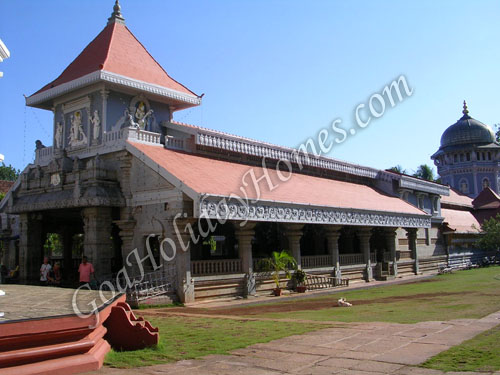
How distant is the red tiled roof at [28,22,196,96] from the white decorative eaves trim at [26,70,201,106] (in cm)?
29

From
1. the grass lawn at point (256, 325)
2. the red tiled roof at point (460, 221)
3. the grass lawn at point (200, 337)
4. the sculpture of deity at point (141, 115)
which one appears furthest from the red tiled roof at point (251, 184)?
the red tiled roof at point (460, 221)

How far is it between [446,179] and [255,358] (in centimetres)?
5773

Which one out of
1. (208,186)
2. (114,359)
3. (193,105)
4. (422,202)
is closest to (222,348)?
(114,359)

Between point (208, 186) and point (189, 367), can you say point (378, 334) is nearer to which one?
point (189, 367)

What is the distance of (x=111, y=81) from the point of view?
1911cm

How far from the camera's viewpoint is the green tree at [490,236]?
40.7 m

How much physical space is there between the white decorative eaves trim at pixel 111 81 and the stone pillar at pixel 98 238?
5154 mm

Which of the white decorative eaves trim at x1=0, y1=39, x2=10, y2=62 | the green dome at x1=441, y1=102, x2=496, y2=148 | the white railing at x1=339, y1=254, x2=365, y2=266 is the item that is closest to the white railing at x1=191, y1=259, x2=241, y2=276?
the white railing at x1=339, y1=254, x2=365, y2=266

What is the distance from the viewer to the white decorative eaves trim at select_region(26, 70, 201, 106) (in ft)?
62.4

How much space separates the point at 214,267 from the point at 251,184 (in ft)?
11.4

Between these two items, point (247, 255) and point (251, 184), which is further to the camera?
point (251, 184)

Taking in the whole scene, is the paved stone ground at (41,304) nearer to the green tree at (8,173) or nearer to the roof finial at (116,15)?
the roof finial at (116,15)

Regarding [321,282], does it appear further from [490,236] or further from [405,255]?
[490,236]

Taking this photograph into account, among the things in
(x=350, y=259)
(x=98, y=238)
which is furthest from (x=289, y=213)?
(x=350, y=259)
